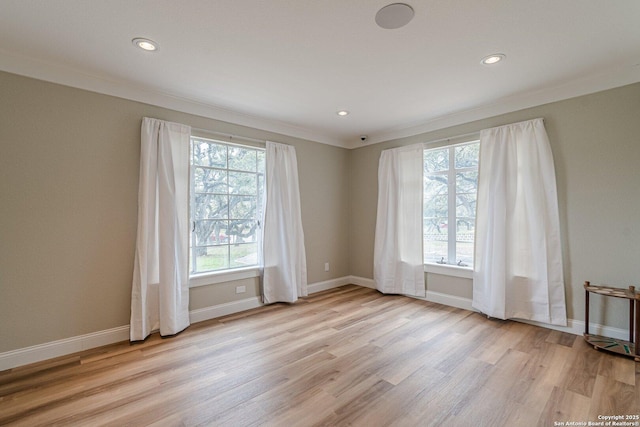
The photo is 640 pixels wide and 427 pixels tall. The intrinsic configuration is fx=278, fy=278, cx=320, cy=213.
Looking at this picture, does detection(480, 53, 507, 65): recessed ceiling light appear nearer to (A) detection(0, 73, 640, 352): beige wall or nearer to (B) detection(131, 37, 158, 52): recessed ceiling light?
(A) detection(0, 73, 640, 352): beige wall

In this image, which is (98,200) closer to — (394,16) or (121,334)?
(121,334)

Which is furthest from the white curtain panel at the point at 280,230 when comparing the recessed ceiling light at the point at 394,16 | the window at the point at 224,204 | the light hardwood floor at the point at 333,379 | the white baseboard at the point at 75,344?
the recessed ceiling light at the point at 394,16

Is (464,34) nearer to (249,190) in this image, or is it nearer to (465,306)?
(249,190)

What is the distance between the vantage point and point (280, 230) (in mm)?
4066

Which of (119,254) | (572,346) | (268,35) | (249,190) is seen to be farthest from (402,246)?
(119,254)

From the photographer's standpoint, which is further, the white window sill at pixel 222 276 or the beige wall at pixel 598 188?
the white window sill at pixel 222 276

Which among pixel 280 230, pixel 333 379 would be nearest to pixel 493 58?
pixel 333 379

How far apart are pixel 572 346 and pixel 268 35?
3887mm

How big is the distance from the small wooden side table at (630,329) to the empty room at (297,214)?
0.10ft

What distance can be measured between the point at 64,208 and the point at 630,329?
5396 millimetres

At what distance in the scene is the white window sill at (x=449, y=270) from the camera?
12.2 ft

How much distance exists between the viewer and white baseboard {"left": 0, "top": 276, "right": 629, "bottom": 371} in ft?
7.86

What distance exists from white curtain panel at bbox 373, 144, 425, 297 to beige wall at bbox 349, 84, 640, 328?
153 cm

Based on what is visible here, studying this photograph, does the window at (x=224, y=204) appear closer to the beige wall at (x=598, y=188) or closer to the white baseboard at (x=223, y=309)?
the white baseboard at (x=223, y=309)
